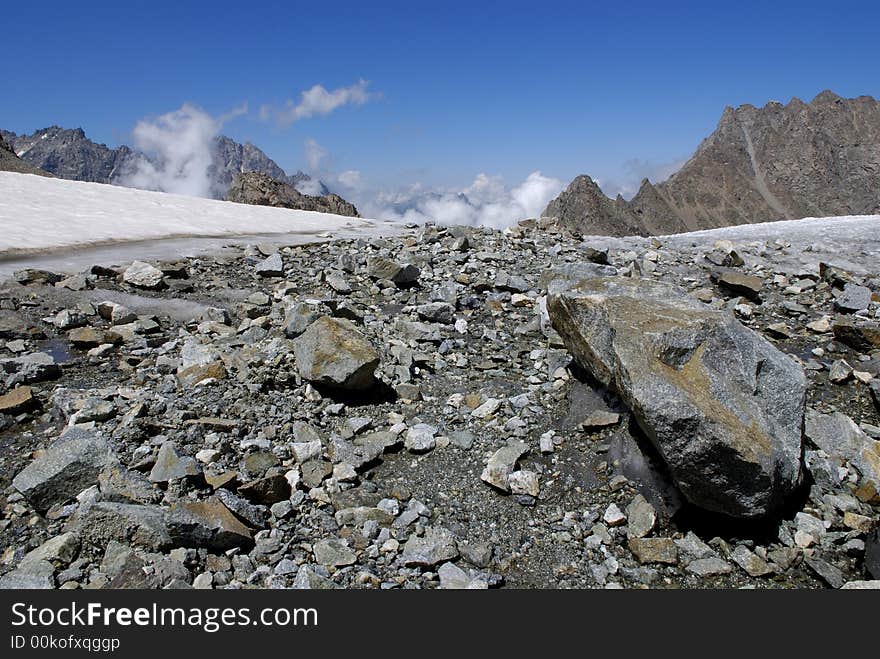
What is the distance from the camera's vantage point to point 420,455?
6031mm

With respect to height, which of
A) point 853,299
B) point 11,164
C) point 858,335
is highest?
point 11,164

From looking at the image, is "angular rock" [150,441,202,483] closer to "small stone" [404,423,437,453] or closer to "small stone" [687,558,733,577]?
"small stone" [404,423,437,453]

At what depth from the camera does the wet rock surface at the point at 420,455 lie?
177 inches

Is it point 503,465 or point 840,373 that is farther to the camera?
point 840,373

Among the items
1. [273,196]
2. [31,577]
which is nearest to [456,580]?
[31,577]

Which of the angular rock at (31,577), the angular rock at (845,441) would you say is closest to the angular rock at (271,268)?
the angular rock at (31,577)

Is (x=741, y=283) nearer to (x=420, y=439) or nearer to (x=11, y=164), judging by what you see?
(x=420, y=439)

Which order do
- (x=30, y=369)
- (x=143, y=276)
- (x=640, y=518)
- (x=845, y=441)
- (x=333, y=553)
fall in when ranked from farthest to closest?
(x=143, y=276), (x=30, y=369), (x=845, y=441), (x=640, y=518), (x=333, y=553)

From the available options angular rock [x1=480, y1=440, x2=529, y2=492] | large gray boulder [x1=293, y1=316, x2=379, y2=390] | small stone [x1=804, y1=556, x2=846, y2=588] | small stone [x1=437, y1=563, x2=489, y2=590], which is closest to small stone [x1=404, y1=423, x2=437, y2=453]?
angular rock [x1=480, y1=440, x2=529, y2=492]

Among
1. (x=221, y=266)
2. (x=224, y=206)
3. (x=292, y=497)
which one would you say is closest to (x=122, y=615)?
(x=292, y=497)

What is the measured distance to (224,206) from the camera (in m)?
20.9

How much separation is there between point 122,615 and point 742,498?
4.91 m

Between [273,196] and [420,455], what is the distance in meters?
51.7

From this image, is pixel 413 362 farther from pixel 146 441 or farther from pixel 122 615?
pixel 122 615
